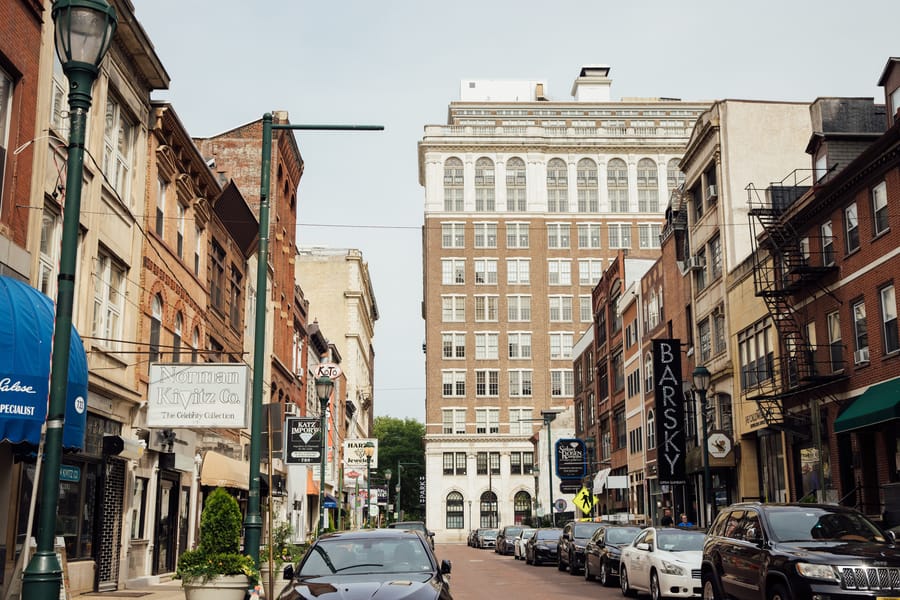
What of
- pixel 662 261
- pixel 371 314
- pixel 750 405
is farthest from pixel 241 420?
pixel 371 314

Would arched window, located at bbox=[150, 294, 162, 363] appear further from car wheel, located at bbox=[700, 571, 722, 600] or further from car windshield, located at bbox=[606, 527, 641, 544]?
car wheel, located at bbox=[700, 571, 722, 600]

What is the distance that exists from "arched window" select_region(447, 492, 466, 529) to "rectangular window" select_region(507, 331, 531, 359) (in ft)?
54.7

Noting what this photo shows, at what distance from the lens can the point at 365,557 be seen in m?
12.3

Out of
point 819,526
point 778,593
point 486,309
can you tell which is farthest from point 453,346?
point 778,593

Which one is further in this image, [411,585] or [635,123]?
[635,123]

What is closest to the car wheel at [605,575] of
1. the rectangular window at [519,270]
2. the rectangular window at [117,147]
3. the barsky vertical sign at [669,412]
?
the rectangular window at [117,147]

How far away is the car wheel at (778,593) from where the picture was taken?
13164 mm

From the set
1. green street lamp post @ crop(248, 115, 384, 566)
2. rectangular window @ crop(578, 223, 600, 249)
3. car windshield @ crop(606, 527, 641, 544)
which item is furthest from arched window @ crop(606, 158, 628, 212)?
green street lamp post @ crop(248, 115, 384, 566)

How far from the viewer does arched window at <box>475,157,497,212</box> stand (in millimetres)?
111750

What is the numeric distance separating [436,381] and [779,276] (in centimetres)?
7706

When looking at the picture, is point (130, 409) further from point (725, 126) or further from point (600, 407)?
point (600, 407)

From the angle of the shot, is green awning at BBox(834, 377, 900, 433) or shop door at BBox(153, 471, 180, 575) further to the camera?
shop door at BBox(153, 471, 180, 575)

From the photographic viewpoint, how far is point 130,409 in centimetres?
2462

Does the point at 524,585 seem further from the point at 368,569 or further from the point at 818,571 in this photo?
the point at 368,569
